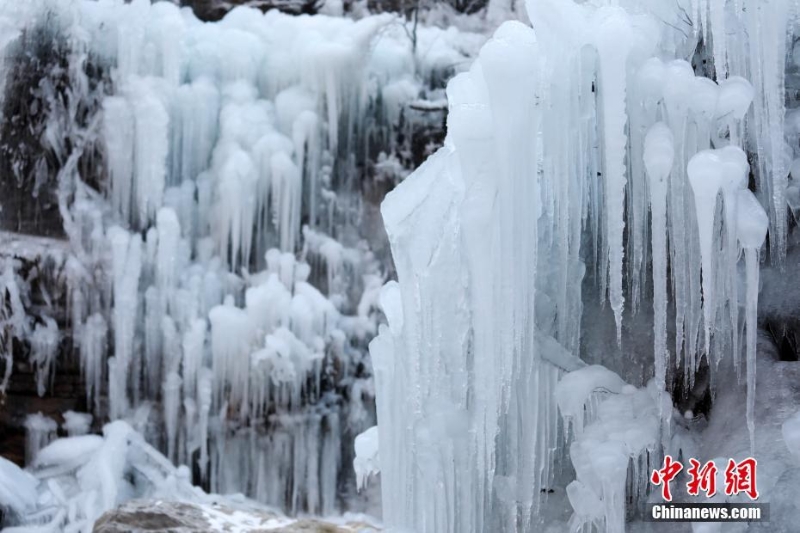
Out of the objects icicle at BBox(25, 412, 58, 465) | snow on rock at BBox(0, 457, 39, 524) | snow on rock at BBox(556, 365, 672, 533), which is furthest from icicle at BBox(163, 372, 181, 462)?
snow on rock at BBox(556, 365, 672, 533)

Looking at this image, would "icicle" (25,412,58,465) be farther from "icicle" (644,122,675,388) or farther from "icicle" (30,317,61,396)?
"icicle" (644,122,675,388)

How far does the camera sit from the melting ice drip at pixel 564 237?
406 centimetres

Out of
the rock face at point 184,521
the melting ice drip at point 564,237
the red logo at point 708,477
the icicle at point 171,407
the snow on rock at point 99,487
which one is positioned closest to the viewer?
the red logo at point 708,477

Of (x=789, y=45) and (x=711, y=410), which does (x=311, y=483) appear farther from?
(x=789, y=45)

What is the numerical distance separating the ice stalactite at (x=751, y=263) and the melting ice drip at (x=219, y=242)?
5791 mm

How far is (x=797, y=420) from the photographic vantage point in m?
3.88

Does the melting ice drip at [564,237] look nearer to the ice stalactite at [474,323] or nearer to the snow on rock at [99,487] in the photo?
the ice stalactite at [474,323]

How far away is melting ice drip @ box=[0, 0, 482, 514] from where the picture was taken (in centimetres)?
924

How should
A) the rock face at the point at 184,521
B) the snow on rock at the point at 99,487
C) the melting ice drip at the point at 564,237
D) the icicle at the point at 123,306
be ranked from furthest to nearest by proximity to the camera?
the icicle at the point at 123,306 < the snow on rock at the point at 99,487 < the rock face at the point at 184,521 < the melting ice drip at the point at 564,237

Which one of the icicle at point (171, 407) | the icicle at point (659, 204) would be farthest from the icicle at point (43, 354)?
the icicle at point (659, 204)

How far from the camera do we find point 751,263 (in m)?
3.92

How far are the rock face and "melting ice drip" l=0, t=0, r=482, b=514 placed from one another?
221cm

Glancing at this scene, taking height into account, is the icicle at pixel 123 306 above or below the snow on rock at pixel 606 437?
below

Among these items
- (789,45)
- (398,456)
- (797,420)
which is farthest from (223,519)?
(789,45)
